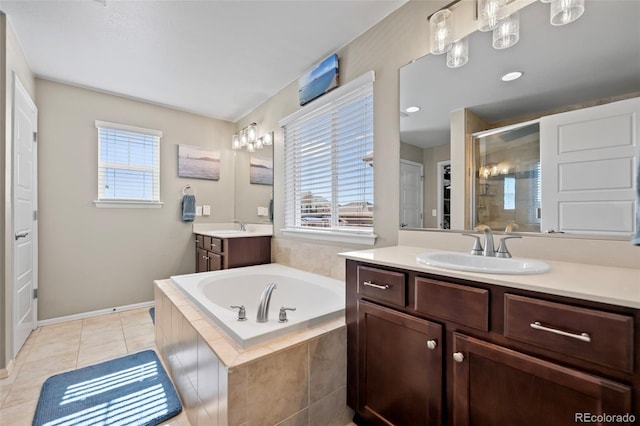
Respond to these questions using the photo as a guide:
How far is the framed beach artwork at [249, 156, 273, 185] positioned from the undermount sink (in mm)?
2225

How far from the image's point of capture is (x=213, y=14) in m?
1.89

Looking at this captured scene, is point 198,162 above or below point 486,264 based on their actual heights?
above

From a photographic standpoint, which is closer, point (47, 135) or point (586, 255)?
point (586, 255)

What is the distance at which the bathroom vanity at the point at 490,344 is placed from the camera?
0.74 metres

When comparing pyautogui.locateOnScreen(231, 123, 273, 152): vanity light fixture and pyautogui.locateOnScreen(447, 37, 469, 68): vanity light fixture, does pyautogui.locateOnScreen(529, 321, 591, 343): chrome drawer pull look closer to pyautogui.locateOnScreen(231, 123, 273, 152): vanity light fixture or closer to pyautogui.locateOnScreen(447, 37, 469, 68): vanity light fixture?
pyautogui.locateOnScreen(447, 37, 469, 68): vanity light fixture

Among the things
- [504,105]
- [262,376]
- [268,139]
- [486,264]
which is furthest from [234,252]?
[504,105]

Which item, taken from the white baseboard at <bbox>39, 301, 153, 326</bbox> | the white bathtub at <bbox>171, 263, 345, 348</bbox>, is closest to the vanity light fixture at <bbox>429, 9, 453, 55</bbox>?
the white bathtub at <bbox>171, 263, 345, 348</bbox>

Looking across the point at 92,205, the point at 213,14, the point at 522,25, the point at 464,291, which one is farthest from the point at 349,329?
the point at 92,205

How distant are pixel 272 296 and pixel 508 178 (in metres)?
1.92

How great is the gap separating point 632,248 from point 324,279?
1739mm

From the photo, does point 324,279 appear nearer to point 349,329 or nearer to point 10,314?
point 349,329

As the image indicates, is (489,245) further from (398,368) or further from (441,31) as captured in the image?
(441,31)

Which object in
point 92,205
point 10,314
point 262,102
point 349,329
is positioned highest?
point 262,102

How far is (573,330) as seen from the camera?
0.78m
